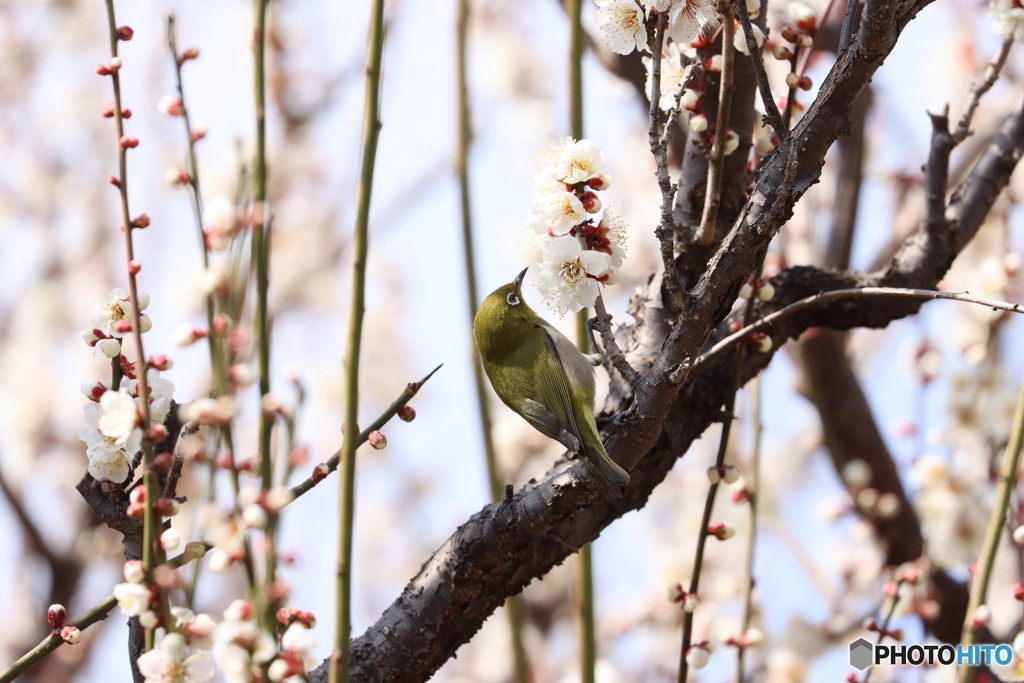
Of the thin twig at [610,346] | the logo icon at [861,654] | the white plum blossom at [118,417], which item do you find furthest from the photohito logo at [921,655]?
the white plum blossom at [118,417]

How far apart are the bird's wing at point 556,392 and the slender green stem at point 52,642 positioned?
32.7 inches

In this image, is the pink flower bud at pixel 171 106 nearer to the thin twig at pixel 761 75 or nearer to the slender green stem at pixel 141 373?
the slender green stem at pixel 141 373

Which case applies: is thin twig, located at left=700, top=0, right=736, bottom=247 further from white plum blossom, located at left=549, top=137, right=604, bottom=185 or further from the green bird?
the green bird

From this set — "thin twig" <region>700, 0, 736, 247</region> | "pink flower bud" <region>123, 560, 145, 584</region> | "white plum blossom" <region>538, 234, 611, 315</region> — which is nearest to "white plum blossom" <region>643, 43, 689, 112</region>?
"thin twig" <region>700, 0, 736, 247</region>

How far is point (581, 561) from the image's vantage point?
1.85 m

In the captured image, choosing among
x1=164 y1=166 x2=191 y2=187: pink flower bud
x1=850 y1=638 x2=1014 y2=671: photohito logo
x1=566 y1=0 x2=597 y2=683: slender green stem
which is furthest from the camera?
x1=850 y1=638 x2=1014 y2=671: photohito logo

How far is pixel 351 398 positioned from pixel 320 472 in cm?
30

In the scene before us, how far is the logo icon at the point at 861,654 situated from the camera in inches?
80.7

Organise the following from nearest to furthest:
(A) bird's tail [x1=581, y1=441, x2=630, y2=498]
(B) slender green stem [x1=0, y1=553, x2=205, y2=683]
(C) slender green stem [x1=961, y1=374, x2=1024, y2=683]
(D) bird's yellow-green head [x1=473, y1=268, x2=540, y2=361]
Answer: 1. (B) slender green stem [x1=0, y1=553, x2=205, y2=683]
2. (A) bird's tail [x1=581, y1=441, x2=630, y2=498]
3. (C) slender green stem [x1=961, y1=374, x2=1024, y2=683]
4. (D) bird's yellow-green head [x1=473, y1=268, x2=540, y2=361]

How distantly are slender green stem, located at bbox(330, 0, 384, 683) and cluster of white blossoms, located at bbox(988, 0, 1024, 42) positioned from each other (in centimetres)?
160

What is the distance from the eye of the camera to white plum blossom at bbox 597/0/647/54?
1.38 meters

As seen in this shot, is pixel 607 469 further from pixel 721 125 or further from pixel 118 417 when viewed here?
pixel 118 417

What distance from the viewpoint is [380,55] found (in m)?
1.11

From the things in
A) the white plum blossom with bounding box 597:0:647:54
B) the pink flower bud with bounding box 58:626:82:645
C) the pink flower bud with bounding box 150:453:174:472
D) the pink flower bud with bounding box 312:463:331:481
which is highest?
the white plum blossom with bounding box 597:0:647:54
